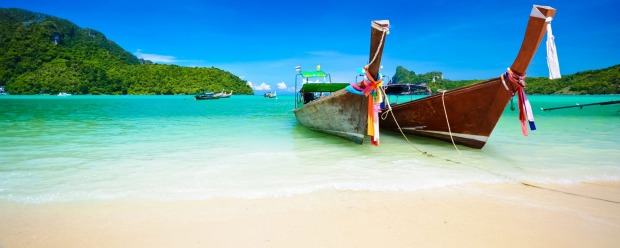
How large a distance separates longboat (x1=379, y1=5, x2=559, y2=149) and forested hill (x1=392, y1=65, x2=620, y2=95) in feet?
180

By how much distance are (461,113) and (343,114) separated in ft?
8.38

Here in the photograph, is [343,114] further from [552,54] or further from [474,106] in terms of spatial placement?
[552,54]

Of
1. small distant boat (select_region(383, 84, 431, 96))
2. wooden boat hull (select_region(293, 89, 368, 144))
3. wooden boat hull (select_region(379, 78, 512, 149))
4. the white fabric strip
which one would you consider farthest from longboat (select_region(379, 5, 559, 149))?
small distant boat (select_region(383, 84, 431, 96))

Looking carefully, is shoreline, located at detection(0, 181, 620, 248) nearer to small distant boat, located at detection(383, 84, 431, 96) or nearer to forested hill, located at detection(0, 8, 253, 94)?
small distant boat, located at detection(383, 84, 431, 96)

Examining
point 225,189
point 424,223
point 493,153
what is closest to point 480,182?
point 424,223

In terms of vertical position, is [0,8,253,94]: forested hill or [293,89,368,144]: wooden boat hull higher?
[0,8,253,94]: forested hill

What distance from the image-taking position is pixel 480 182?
4031mm

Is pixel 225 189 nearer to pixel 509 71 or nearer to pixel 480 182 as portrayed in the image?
pixel 480 182

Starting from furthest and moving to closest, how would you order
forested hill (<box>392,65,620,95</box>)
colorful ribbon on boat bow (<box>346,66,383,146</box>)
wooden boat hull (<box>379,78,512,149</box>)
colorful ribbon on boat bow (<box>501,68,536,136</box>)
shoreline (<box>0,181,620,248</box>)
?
1. forested hill (<box>392,65,620,95</box>)
2. wooden boat hull (<box>379,78,512,149</box>)
3. colorful ribbon on boat bow (<box>346,66,383,146</box>)
4. colorful ribbon on boat bow (<box>501,68,536,136</box>)
5. shoreline (<box>0,181,620,248</box>)

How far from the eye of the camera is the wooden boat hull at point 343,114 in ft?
20.0

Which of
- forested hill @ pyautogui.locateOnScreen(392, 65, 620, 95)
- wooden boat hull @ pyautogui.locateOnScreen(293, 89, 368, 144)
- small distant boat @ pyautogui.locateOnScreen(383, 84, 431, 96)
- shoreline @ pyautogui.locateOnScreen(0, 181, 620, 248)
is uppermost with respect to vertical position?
forested hill @ pyautogui.locateOnScreen(392, 65, 620, 95)

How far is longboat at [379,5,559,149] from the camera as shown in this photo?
4504 millimetres

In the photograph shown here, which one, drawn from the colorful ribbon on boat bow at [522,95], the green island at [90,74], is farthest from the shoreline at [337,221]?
the green island at [90,74]

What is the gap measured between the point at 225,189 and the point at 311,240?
1.78 meters
